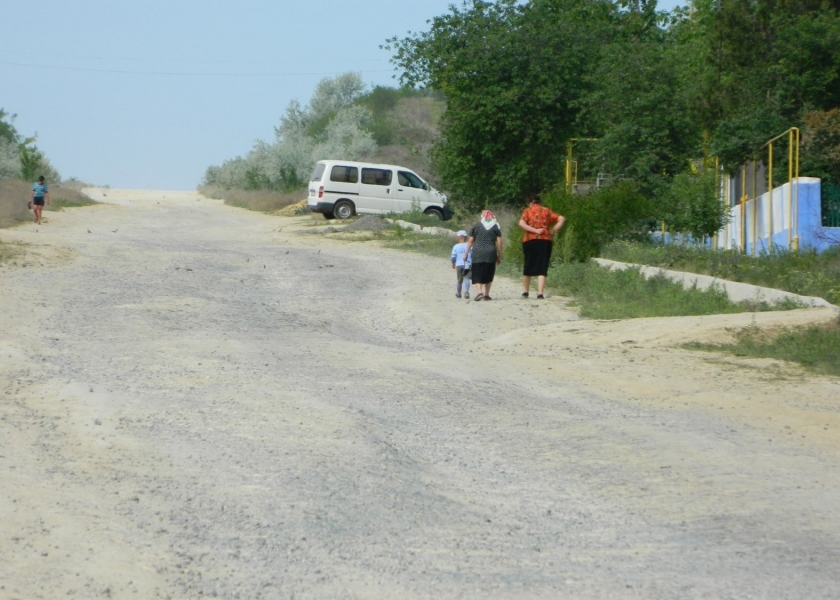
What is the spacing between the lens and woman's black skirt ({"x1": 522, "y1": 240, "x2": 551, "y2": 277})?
16875 mm

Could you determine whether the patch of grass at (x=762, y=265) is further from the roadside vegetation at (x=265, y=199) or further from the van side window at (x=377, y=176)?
the roadside vegetation at (x=265, y=199)

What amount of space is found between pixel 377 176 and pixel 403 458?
95.1 feet

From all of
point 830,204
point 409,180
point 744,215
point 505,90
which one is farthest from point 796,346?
point 409,180

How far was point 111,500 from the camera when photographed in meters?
6.00

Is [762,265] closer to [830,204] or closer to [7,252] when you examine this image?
[830,204]

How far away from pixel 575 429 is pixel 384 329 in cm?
622

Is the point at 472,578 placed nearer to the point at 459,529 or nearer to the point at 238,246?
the point at 459,529

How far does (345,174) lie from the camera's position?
35.6m

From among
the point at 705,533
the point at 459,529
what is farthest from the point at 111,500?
the point at 705,533

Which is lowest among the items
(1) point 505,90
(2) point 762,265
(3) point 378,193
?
(2) point 762,265

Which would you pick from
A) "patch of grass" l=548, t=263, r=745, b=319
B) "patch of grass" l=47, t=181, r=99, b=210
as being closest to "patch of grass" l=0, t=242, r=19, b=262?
"patch of grass" l=548, t=263, r=745, b=319

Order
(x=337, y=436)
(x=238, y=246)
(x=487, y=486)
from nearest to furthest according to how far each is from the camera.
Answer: (x=487, y=486) < (x=337, y=436) < (x=238, y=246)

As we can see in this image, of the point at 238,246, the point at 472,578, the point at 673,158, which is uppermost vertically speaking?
the point at 673,158

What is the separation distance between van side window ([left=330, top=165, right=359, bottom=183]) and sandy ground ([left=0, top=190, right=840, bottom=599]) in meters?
20.9
